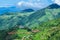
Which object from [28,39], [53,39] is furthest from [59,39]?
[28,39]

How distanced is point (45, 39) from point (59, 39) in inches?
497

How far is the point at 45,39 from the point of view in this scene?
199 m

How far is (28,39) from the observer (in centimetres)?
19538

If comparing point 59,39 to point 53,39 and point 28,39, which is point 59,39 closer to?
point 53,39

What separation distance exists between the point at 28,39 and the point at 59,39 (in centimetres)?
2808

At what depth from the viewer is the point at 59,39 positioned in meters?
200

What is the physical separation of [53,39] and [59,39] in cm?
610

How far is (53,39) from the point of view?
648ft

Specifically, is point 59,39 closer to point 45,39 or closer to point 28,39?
point 45,39

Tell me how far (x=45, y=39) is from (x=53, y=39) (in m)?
7.13

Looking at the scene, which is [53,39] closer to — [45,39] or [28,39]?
[45,39]

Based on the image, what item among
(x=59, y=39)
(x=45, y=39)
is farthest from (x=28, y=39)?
(x=59, y=39)

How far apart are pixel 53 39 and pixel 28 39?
22194 mm
